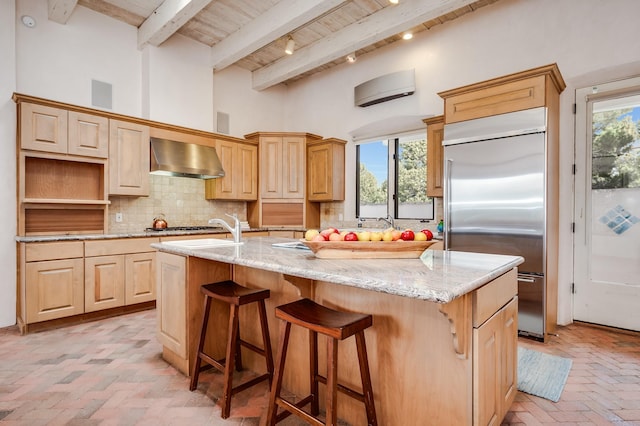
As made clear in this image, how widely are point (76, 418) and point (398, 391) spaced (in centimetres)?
171

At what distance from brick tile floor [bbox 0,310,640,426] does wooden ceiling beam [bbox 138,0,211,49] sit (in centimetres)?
323

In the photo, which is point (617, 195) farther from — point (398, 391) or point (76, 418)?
point (76, 418)

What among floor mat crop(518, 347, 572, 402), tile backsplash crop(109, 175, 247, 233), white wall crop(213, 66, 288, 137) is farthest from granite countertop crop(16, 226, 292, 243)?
floor mat crop(518, 347, 572, 402)

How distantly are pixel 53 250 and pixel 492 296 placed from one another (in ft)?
12.1

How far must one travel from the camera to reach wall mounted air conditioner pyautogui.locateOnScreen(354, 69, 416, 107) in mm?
4590

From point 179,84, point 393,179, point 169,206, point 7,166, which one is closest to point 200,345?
point 7,166

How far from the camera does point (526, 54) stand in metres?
3.69

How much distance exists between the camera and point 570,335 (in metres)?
3.21

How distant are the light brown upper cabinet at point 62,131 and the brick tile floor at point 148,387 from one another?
1829 millimetres

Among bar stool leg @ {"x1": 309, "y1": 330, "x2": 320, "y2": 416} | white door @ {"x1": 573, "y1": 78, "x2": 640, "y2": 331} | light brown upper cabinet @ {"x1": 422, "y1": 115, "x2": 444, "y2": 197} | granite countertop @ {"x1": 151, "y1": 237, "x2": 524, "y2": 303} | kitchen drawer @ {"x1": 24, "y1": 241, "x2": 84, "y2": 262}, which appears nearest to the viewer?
granite countertop @ {"x1": 151, "y1": 237, "x2": 524, "y2": 303}

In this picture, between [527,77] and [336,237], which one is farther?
[527,77]

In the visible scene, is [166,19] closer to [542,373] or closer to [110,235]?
[110,235]

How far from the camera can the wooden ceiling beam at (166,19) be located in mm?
3564

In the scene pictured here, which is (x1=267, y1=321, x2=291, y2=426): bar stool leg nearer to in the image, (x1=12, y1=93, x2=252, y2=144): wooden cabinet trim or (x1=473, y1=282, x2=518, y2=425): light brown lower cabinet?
(x1=473, y1=282, x2=518, y2=425): light brown lower cabinet
